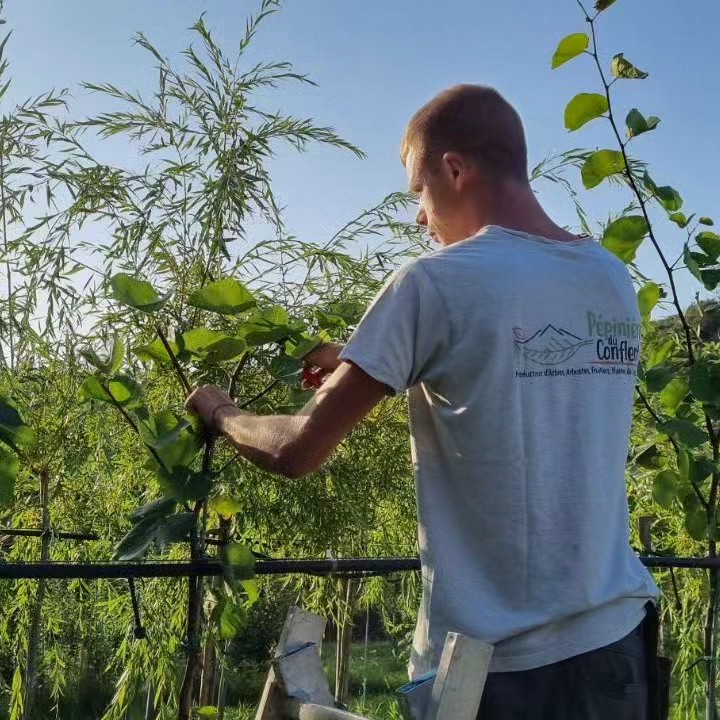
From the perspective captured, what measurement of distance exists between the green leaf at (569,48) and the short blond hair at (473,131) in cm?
75

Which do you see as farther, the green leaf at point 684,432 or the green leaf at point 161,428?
the green leaf at point 684,432

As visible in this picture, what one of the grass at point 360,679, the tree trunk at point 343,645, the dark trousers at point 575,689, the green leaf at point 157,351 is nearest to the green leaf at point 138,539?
the green leaf at point 157,351

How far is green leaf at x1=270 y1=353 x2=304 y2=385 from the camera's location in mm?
1559

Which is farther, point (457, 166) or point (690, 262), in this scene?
point (690, 262)

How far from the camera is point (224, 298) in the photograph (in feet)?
5.07

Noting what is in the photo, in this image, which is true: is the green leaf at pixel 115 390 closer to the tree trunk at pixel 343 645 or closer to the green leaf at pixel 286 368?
the green leaf at pixel 286 368

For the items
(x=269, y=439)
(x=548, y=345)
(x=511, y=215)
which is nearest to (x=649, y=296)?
(x=511, y=215)

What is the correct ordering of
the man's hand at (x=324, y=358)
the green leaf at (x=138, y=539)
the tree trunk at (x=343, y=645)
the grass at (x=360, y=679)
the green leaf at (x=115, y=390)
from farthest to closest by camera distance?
the grass at (x=360, y=679) → the tree trunk at (x=343, y=645) → the man's hand at (x=324, y=358) → the green leaf at (x=115, y=390) → the green leaf at (x=138, y=539)

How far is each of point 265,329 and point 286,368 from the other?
0.24ft

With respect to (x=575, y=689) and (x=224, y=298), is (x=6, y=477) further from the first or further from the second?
(x=575, y=689)

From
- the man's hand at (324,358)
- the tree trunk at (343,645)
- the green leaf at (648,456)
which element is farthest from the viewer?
the tree trunk at (343,645)

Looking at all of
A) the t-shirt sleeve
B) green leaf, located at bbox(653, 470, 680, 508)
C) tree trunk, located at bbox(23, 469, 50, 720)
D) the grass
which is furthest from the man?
the grass

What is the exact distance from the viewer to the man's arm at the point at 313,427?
1.31m

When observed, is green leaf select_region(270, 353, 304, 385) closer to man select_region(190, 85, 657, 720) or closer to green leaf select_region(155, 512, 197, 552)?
man select_region(190, 85, 657, 720)
